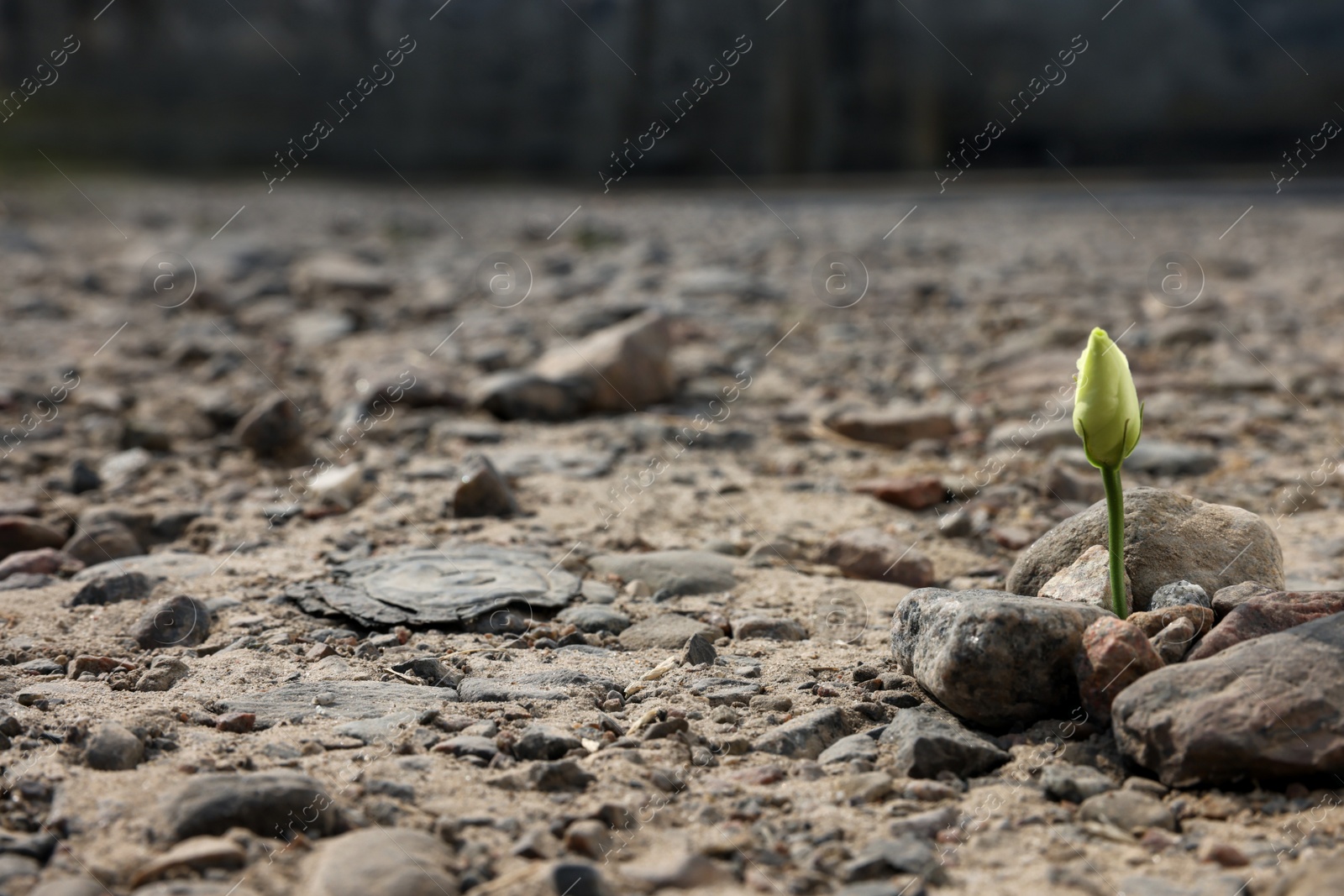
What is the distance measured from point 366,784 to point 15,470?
7.44ft

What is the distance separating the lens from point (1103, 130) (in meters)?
17.5

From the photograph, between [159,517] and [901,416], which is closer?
[159,517]

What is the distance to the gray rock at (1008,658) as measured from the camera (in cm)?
165

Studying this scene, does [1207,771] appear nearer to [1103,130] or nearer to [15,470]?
[15,470]

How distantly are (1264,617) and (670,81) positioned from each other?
1643 centimetres

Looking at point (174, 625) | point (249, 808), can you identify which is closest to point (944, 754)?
point (249, 808)

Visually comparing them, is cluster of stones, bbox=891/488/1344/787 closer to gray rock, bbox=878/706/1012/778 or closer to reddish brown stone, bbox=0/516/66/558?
gray rock, bbox=878/706/1012/778

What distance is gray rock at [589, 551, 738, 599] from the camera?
2.42m

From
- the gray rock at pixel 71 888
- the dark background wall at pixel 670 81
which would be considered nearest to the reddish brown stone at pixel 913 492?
the gray rock at pixel 71 888

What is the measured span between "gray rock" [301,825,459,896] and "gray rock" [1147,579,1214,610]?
1.14 meters

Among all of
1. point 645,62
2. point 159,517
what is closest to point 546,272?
point 159,517

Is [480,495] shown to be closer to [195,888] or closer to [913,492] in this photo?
[913,492]

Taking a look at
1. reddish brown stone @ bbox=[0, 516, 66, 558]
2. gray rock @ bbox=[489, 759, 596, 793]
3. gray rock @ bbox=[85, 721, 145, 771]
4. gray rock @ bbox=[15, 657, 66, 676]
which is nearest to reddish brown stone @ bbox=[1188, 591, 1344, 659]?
gray rock @ bbox=[489, 759, 596, 793]

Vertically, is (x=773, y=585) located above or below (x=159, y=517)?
below
